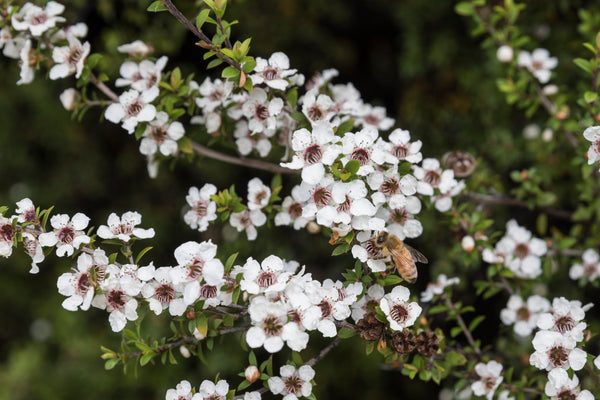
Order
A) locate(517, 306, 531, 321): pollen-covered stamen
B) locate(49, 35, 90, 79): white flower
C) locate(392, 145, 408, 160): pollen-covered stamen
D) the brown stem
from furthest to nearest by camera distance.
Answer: the brown stem
locate(517, 306, 531, 321): pollen-covered stamen
locate(49, 35, 90, 79): white flower
locate(392, 145, 408, 160): pollen-covered stamen

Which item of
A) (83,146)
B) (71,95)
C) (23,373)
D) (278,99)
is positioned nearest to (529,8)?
(278,99)

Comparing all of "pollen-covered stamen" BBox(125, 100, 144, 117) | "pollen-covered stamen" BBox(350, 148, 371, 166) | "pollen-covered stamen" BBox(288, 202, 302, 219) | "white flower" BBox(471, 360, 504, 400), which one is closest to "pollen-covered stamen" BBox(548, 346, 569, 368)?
"white flower" BBox(471, 360, 504, 400)

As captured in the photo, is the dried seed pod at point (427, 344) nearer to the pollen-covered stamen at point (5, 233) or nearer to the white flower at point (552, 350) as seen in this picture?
the white flower at point (552, 350)

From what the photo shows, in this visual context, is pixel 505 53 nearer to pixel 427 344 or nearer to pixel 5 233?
pixel 427 344

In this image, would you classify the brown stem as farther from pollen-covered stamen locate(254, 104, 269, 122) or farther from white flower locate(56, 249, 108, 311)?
white flower locate(56, 249, 108, 311)

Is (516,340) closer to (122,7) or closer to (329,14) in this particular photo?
(329,14)
